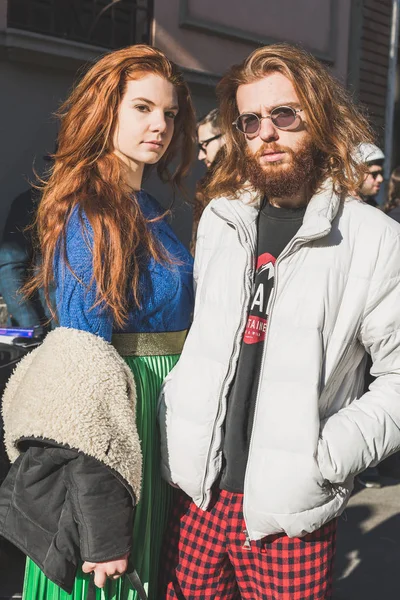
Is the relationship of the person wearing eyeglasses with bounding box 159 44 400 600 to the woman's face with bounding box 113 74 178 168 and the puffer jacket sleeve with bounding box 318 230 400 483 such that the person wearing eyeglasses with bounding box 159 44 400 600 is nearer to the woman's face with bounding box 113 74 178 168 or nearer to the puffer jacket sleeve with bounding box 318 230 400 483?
the puffer jacket sleeve with bounding box 318 230 400 483

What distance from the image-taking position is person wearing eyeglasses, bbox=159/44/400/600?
1.93 meters

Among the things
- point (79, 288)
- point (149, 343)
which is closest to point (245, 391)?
point (149, 343)

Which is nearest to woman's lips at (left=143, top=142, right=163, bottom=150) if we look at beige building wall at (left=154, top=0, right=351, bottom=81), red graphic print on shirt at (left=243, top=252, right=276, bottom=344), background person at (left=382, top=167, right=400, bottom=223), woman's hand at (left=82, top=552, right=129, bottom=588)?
red graphic print on shirt at (left=243, top=252, right=276, bottom=344)

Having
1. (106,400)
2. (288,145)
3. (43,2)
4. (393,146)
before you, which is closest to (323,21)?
(393,146)

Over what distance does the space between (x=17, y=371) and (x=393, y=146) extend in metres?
9.30

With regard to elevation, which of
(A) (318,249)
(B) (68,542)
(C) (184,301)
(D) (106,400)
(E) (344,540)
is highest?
(A) (318,249)

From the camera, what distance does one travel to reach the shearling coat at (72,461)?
6.05 ft

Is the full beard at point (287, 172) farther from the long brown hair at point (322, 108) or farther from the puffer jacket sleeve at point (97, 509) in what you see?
the puffer jacket sleeve at point (97, 509)

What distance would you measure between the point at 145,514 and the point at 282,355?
640mm

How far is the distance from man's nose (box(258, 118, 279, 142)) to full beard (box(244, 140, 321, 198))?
0.09ft

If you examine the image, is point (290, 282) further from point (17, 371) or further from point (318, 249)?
point (17, 371)

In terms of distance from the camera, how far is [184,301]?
2215mm

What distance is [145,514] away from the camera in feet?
7.13

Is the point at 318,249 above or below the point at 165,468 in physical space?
above
